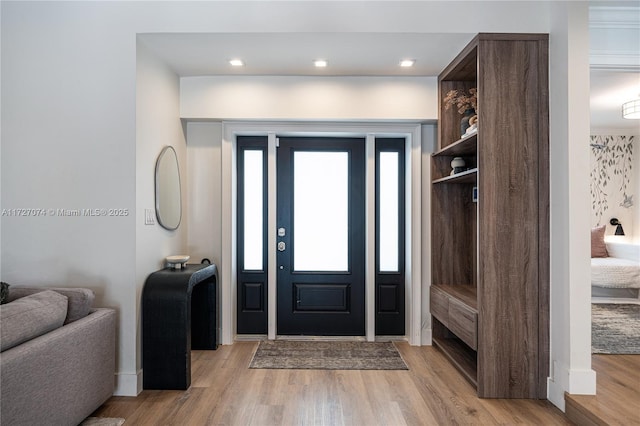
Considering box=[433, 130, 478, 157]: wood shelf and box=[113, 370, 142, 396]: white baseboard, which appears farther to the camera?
box=[433, 130, 478, 157]: wood shelf

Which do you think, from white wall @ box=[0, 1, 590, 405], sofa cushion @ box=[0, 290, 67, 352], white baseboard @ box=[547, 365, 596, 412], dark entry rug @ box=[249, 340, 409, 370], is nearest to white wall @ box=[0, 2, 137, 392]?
white wall @ box=[0, 1, 590, 405]

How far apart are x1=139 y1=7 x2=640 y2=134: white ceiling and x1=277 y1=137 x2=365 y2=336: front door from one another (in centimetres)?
82

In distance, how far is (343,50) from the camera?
310cm

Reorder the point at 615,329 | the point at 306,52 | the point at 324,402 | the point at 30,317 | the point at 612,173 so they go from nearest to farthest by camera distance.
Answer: the point at 30,317 → the point at 324,402 → the point at 306,52 → the point at 615,329 → the point at 612,173

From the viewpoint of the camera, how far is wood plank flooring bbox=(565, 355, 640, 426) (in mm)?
2213

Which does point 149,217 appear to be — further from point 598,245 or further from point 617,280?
point 598,245

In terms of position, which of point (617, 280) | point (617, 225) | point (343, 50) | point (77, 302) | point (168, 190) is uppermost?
point (343, 50)

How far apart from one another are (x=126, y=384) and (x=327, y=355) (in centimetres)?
160

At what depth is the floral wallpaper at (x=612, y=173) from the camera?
6.52m

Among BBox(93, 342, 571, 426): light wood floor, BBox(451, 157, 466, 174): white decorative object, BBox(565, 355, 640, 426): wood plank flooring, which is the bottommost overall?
BBox(93, 342, 571, 426): light wood floor

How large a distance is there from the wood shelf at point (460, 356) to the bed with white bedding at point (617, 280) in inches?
113

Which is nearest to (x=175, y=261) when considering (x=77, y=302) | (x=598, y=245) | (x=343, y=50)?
(x=77, y=302)

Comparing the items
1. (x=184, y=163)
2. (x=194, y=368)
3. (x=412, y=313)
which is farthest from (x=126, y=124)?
(x=412, y=313)

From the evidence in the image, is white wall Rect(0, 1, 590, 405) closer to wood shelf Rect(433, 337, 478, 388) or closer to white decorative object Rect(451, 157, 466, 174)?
white decorative object Rect(451, 157, 466, 174)
